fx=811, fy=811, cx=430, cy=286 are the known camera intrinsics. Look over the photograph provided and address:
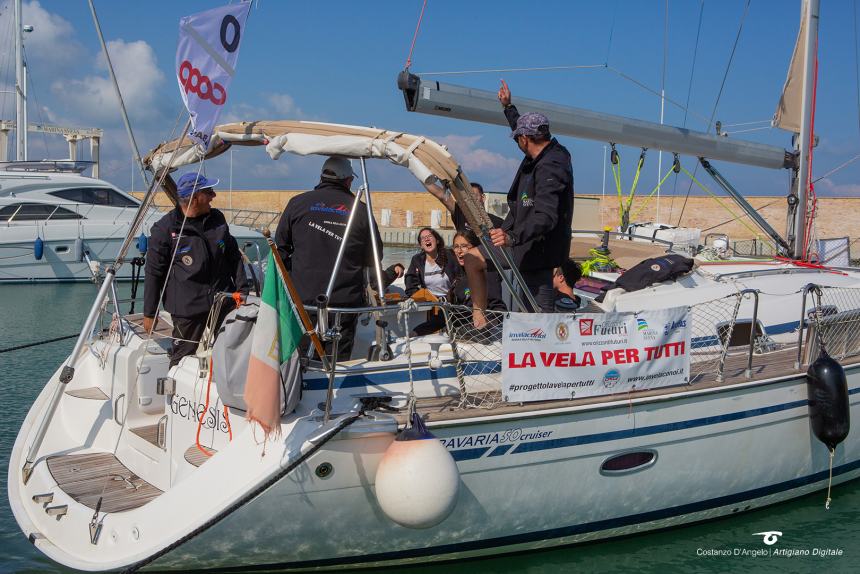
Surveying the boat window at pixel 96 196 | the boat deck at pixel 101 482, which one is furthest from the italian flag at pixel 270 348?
the boat window at pixel 96 196

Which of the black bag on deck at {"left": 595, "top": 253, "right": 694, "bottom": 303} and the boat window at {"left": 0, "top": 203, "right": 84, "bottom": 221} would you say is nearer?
the black bag on deck at {"left": 595, "top": 253, "right": 694, "bottom": 303}

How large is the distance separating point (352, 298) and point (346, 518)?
128cm

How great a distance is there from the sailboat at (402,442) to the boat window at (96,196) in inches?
751

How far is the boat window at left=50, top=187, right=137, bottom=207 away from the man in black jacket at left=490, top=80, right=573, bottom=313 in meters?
21.1

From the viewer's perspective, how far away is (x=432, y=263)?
6.68 meters

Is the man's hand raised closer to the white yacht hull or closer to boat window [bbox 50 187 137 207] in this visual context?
the white yacht hull

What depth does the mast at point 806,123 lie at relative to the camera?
27.8 ft

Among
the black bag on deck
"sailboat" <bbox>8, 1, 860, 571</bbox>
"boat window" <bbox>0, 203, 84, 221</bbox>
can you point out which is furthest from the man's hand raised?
"boat window" <bbox>0, 203, 84, 221</bbox>

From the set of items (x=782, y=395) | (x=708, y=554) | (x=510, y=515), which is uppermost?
(x=782, y=395)

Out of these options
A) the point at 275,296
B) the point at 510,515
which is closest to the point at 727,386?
the point at 510,515

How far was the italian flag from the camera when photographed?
413 centimetres

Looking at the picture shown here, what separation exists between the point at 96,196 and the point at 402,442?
22288 mm

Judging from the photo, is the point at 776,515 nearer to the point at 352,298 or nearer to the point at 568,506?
the point at 568,506

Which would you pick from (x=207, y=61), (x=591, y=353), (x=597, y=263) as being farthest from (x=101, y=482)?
(x=597, y=263)
